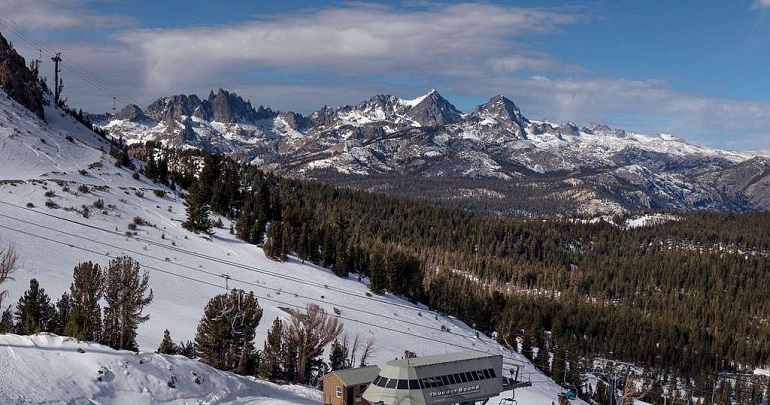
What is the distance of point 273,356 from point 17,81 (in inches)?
3710

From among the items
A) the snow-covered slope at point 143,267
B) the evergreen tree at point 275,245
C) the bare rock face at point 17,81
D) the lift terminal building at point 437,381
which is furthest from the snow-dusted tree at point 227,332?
the bare rock face at point 17,81

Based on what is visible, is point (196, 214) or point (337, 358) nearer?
point (337, 358)

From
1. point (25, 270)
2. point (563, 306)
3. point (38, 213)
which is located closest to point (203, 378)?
point (25, 270)

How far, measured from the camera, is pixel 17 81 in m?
118

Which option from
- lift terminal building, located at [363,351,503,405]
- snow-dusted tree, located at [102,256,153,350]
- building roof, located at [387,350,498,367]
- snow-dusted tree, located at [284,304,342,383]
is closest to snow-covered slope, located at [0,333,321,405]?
snow-dusted tree, located at [102,256,153,350]

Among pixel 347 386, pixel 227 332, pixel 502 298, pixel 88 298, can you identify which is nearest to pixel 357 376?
pixel 347 386

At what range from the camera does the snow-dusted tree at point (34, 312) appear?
152ft

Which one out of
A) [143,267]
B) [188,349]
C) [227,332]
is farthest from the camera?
[143,267]

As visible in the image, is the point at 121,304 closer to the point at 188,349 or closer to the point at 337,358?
the point at 188,349

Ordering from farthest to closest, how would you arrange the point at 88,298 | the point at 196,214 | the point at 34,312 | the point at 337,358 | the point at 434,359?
the point at 196,214 < the point at 337,358 < the point at 88,298 < the point at 34,312 < the point at 434,359

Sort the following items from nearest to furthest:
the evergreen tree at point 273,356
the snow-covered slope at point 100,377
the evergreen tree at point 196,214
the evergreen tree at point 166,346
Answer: the snow-covered slope at point 100,377 → the evergreen tree at point 166,346 → the evergreen tree at point 273,356 → the evergreen tree at point 196,214

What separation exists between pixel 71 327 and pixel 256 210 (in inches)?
2671

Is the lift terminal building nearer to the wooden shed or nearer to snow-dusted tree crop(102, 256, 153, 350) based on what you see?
the wooden shed

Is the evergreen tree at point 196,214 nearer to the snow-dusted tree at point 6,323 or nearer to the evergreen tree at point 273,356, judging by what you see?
the evergreen tree at point 273,356
